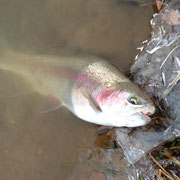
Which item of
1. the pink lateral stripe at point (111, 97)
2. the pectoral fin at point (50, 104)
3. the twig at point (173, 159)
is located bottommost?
the pectoral fin at point (50, 104)

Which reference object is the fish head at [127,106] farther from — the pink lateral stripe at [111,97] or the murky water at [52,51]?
the murky water at [52,51]

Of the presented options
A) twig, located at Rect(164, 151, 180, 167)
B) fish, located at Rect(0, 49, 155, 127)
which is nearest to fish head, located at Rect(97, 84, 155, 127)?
fish, located at Rect(0, 49, 155, 127)

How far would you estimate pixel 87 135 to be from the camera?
12.0 feet

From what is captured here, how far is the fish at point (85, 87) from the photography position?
286 centimetres

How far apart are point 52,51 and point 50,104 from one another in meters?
0.95

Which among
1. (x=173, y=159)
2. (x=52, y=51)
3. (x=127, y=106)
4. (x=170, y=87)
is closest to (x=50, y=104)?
(x=52, y=51)

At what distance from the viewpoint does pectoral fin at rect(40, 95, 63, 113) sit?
11.9ft

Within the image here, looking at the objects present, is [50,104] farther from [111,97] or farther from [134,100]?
[134,100]

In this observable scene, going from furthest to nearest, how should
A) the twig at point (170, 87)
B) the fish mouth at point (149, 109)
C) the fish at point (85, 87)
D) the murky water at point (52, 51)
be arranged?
the murky water at point (52, 51) < the twig at point (170, 87) < the fish at point (85, 87) < the fish mouth at point (149, 109)

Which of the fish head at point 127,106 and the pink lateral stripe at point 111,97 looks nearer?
the fish head at point 127,106

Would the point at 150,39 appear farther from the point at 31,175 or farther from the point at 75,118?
the point at 31,175

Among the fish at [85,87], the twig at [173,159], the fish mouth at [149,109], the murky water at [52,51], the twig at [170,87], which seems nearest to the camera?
the fish mouth at [149,109]

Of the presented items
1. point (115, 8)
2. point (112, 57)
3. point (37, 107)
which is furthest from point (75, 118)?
point (115, 8)

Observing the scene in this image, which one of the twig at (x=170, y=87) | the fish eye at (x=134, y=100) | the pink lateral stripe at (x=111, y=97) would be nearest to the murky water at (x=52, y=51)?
the pink lateral stripe at (x=111, y=97)
